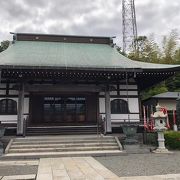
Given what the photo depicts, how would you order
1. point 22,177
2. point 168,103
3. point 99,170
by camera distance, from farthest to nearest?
point 168,103
point 99,170
point 22,177

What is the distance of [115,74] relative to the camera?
13.7m

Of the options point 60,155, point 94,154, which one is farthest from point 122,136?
point 60,155

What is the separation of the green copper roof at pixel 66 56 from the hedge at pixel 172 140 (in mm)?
3805

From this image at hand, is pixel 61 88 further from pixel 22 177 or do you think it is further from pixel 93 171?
pixel 22 177

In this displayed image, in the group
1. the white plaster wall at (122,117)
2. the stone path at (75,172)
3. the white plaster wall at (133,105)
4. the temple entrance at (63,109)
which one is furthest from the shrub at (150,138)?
the stone path at (75,172)

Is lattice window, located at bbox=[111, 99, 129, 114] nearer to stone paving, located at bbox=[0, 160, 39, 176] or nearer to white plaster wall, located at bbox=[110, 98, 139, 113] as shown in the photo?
white plaster wall, located at bbox=[110, 98, 139, 113]

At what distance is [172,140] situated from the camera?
12.6 metres

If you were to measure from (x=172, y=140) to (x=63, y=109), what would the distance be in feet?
22.6

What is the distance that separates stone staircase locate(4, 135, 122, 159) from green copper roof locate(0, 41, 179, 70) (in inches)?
142

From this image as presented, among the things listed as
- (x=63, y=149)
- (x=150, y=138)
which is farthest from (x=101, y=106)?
(x=63, y=149)

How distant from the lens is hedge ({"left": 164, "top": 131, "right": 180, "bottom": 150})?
40.9ft

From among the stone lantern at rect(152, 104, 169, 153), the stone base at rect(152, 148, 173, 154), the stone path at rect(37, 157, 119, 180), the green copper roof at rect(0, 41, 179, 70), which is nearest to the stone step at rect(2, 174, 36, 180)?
the stone path at rect(37, 157, 119, 180)

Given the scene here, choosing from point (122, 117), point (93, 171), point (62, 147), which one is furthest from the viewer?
point (122, 117)

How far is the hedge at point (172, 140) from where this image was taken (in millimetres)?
12461
